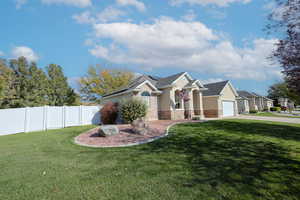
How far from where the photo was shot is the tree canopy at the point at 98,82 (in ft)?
99.9

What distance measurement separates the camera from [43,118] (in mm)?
12695

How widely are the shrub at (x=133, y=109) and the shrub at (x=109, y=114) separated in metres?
3.14

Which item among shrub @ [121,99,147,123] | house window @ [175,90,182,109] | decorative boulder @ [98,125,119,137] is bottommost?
decorative boulder @ [98,125,119,137]

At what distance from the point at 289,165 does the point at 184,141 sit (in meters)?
3.71

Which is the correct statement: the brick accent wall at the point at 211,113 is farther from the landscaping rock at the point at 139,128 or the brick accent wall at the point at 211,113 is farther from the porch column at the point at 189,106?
the landscaping rock at the point at 139,128

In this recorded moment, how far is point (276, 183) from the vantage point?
3.32m

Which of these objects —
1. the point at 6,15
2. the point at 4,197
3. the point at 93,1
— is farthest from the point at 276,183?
the point at 6,15

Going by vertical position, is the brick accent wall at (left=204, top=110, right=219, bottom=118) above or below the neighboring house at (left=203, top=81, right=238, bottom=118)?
below

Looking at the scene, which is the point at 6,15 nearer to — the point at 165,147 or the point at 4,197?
the point at 4,197

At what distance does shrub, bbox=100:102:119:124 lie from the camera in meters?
14.4

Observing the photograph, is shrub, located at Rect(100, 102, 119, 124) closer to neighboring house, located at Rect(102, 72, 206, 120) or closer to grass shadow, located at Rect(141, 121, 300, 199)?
neighboring house, located at Rect(102, 72, 206, 120)

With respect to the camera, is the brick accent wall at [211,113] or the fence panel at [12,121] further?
the brick accent wall at [211,113]

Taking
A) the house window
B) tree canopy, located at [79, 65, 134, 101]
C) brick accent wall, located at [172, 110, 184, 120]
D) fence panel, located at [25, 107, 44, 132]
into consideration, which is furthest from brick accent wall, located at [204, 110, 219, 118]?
fence panel, located at [25, 107, 44, 132]

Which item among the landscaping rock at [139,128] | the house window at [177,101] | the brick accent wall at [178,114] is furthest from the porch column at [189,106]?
the landscaping rock at [139,128]
